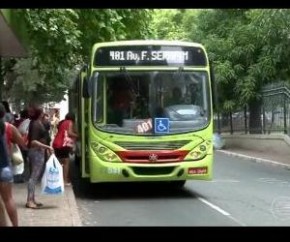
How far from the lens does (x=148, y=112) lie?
39.0 ft

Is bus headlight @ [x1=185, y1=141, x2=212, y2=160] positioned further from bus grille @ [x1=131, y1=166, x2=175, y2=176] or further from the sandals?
the sandals

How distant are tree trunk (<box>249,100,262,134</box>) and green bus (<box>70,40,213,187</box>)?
15718 millimetres

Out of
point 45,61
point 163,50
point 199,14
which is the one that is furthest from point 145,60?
point 199,14

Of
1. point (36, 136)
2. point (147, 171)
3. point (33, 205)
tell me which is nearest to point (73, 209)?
point (33, 205)

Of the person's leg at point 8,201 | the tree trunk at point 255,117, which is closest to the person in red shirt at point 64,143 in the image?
the person's leg at point 8,201

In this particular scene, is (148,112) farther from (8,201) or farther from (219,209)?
(8,201)

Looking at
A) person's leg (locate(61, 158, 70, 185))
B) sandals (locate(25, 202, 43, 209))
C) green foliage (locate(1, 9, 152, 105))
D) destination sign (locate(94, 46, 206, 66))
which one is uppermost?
green foliage (locate(1, 9, 152, 105))

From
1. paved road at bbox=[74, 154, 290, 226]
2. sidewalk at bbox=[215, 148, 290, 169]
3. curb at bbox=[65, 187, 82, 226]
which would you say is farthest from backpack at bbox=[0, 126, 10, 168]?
sidewalk at bbox=[215, 148, 290, 169]

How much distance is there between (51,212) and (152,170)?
2.63 m

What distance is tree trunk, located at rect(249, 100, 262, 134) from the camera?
2761 centimetres

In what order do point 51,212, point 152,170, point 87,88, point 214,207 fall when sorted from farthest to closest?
point 152,170 < point 87,88 < point 214,207 < point 51,212
